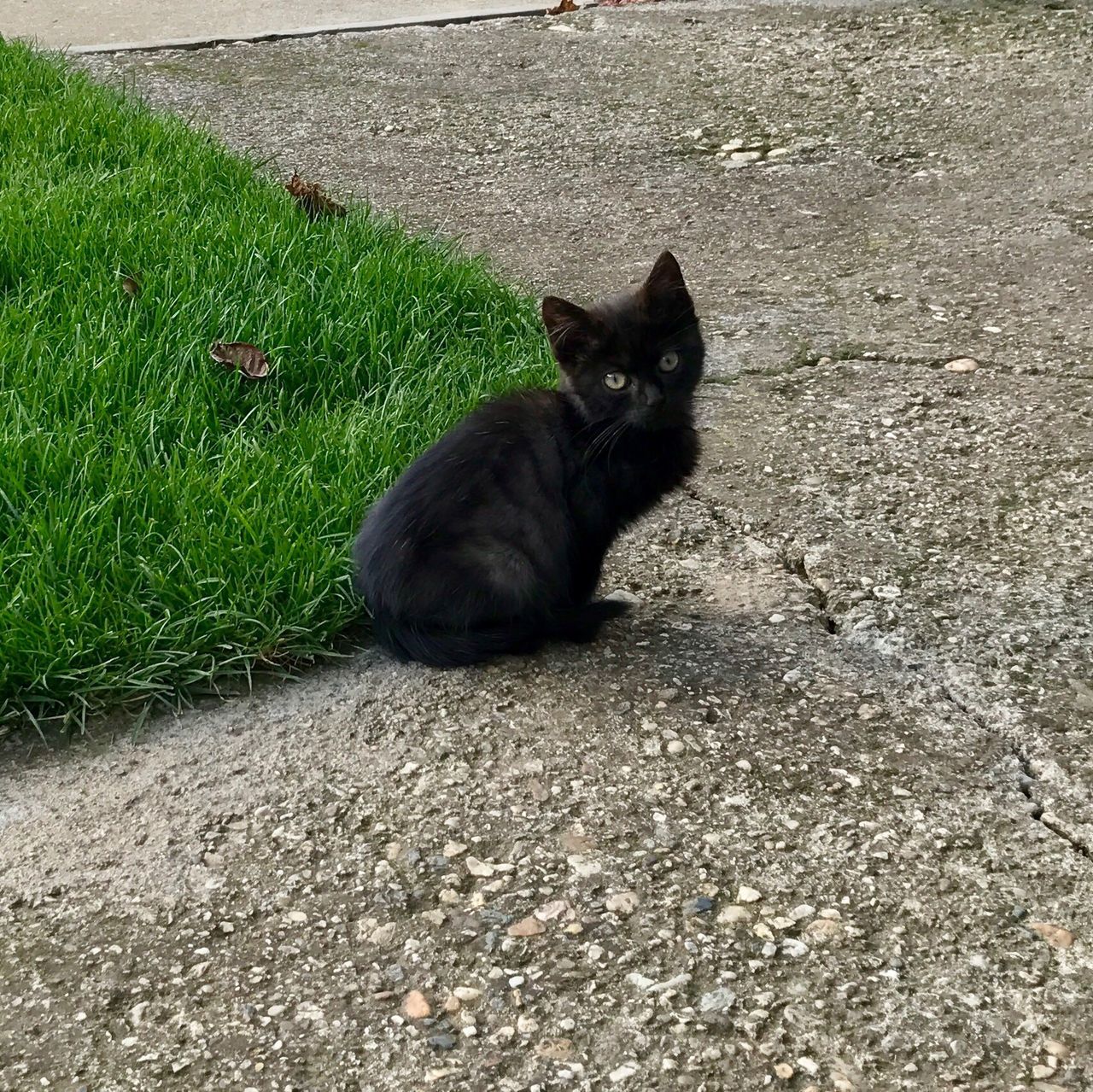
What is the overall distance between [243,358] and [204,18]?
15.4 ft

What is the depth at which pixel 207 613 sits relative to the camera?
267 cm

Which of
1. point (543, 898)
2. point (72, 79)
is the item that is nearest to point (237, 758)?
point (543, 898)

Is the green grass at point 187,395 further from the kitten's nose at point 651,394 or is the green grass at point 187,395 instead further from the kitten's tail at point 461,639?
the kitten's nose at point 651,394

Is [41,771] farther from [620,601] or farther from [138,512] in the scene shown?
[620,601]

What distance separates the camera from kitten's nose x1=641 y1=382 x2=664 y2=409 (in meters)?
2.76

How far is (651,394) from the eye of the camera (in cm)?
276

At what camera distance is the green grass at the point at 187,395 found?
2662 mm

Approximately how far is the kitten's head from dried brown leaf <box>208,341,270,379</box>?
3.52 ft

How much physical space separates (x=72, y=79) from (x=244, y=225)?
80.6 inches

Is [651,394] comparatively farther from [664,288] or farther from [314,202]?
[314,202]

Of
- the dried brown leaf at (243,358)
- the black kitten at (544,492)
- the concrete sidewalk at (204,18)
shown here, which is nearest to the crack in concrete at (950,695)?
the black kitten at (544,492)

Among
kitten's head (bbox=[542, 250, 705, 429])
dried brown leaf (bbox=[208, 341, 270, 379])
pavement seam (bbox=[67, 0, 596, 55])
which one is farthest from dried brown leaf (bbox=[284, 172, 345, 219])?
pavement seam (bbox=[67, 0, 596, 55])

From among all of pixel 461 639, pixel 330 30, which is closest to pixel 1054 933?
pixel 461 639

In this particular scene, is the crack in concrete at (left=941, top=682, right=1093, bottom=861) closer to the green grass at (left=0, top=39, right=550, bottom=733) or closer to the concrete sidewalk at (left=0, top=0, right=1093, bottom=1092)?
the concrete sidewalk at (left=0, top=0, right=1093, bottom=1092)
